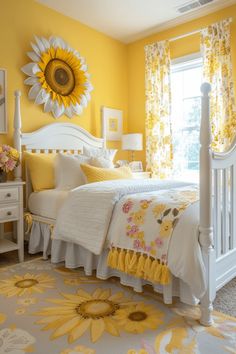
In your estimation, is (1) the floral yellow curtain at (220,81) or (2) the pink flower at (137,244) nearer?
(2) the pink flower at (137,244)

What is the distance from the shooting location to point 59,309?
6.07ft

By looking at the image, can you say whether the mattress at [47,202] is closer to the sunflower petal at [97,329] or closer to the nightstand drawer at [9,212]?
the nightstand drawer at [9,212]

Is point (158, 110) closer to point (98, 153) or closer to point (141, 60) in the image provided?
point (141, 60)

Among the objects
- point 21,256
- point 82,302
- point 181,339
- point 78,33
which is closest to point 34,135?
point 21,256

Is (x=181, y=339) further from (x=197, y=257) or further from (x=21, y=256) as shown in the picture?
(x=21, y=256)

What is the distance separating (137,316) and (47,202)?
144cm

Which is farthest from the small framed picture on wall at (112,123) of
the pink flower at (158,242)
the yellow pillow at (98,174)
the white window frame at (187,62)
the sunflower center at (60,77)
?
the pink flower at (158,242)

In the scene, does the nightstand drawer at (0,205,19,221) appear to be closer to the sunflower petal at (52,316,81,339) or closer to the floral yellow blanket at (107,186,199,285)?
the floral yellow blanket at (107,186,199,285)

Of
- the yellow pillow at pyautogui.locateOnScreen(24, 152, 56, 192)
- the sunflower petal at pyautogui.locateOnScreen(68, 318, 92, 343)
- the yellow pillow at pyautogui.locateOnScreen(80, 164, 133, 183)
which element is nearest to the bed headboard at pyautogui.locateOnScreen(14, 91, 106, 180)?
the yellow pillow at pyautogui.locateOnScreen(24, 152, 56, 192)

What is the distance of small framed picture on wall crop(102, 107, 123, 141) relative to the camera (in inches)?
165

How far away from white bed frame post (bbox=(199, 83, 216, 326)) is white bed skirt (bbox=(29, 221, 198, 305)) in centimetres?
10

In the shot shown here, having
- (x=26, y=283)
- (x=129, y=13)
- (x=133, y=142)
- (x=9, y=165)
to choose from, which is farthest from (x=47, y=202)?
(x=129, y=13)

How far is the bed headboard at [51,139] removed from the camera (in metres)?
3.05

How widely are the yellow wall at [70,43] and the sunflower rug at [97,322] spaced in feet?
5.79
